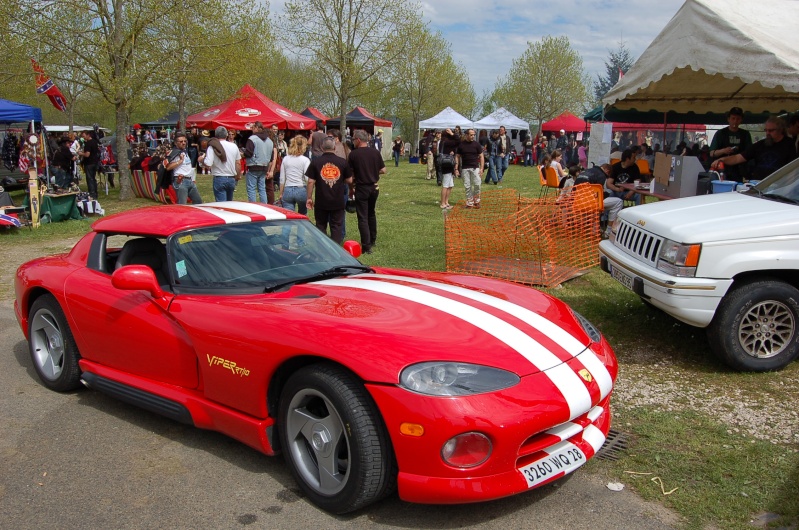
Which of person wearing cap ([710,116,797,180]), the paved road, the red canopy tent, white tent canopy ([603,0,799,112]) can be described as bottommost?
the paved road

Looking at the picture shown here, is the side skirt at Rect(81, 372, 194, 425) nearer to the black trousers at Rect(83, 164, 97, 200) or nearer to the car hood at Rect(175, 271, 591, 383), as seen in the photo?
the car hood at Rect(175, 271, 591, 383)

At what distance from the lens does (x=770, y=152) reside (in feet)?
26.5

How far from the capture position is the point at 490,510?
308 cm

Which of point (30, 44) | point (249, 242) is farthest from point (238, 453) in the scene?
point (30, 44)

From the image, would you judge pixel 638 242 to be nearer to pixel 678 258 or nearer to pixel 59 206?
pixel 678 258

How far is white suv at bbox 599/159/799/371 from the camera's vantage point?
186 inches

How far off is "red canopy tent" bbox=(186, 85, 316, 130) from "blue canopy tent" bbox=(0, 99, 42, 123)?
23.2 ft

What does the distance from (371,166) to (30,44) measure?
11415 millimetres

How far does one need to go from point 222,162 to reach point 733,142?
8219 mm

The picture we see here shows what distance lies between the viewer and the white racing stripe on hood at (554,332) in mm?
3256

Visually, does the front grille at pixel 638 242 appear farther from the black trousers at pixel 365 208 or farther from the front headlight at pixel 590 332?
the black trousers at pixel 365 208

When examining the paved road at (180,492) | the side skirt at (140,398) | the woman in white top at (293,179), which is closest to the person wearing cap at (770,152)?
the woman in white top at (293,179)

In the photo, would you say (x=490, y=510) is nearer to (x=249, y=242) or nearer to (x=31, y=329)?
(x=249, y=242)

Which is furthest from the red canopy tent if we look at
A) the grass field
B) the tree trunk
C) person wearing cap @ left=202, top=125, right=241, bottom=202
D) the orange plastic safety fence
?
the grass field
